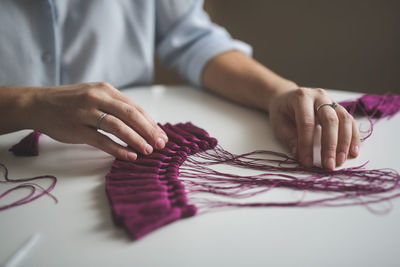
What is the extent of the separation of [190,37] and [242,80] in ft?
1.02

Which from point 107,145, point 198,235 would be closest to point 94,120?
point 107,145

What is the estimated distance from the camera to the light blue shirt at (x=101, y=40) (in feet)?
2.78

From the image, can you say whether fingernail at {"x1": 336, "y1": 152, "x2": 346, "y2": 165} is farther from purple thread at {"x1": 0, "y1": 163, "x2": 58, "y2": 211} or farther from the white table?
purple thread at {"x1": 0, "y1": 163, "x2": 58, "y2": 211}

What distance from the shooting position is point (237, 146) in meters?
0.68

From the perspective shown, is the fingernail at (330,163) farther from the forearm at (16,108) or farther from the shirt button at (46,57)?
the shirt button at (46,57)

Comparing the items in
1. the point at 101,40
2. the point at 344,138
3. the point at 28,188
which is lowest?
the point at 28,188

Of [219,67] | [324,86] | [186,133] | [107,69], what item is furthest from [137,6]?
[324,86]

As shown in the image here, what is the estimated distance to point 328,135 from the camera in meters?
0.60

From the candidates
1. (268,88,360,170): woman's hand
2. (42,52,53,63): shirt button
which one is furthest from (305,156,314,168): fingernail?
(42,52,53,63): shirt button

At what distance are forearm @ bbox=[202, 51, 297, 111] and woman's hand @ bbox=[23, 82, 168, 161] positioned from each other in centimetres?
36

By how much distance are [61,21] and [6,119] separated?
0.39 m

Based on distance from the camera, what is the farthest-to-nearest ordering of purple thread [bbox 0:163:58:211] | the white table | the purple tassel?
the purple tassel → purple thread [bbox 0:163:58:211] → the white table

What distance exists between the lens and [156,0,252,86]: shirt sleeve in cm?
110

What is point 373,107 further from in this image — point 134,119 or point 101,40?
point 101,40
